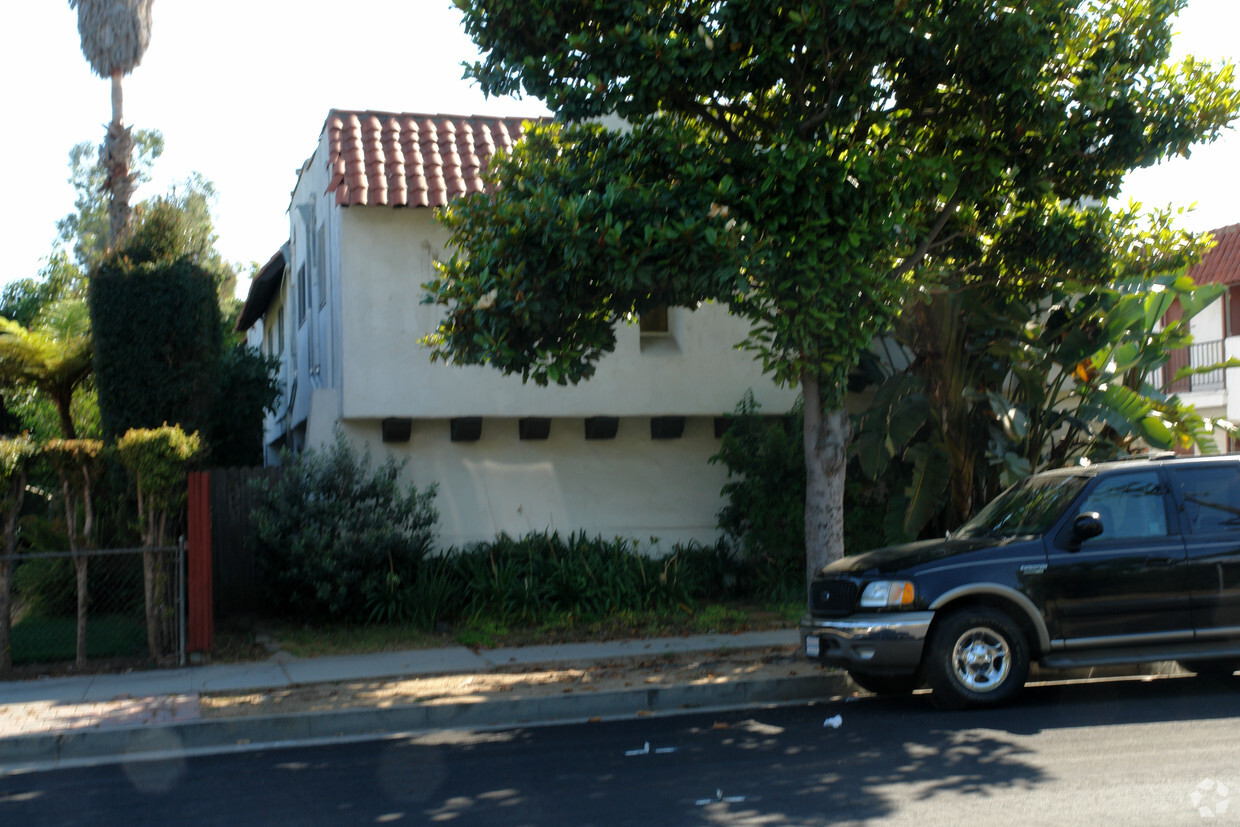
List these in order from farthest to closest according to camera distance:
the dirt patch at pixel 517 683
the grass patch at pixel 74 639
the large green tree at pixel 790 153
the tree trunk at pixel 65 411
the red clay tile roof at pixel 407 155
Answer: the tree trunk at pixel 65 411 → the red clay tile roof at pixel 407 155 → the grass patch at pixel 74 639 → the large green tree at pixel 790 153 → the dirt patch at pixel 517 683

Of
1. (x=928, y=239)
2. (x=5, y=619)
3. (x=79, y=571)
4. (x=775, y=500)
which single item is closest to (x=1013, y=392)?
(x=775, y=500)

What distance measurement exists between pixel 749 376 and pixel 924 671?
7568mm

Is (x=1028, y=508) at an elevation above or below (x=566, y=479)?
below

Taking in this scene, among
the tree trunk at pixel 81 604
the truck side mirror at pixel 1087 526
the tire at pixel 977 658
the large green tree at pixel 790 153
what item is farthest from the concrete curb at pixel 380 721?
the tree trunk at pixel 81 604

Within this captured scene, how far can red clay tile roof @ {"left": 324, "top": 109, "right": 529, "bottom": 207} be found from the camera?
13891mm

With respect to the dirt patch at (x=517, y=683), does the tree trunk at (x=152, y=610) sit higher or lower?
higher

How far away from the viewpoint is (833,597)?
28.5ft

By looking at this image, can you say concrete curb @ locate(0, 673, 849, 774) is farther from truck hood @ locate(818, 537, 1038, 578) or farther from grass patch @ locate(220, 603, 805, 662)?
grass patch @ locate(220, 603, 805, 662)

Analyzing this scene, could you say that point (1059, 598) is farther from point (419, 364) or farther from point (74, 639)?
A: point (74, 639)

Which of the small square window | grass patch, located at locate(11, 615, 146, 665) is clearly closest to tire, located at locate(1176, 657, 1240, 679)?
the small square window

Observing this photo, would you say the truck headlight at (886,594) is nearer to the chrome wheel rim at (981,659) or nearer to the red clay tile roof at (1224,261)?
the chrome wheel rim at (981,659)

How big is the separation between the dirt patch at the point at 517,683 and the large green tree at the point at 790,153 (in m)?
1.31

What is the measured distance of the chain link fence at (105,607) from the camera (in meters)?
10.8

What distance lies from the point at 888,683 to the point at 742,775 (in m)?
2.80
